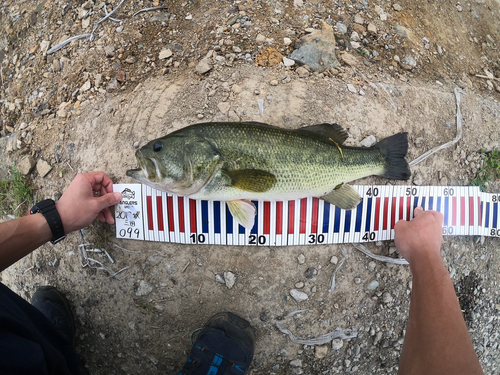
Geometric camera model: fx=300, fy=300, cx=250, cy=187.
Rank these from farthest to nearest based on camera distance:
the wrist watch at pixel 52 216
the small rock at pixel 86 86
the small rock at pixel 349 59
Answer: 1. the small rock at pixel 86 86
2. the small rock at pixel 349 59
3. the wrist watch at pixel 52 216

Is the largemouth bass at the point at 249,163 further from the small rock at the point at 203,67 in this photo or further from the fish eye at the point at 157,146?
the small rock at the point at 203,67

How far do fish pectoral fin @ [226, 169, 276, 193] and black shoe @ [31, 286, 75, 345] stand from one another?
2628mm

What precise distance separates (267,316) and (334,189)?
167 centimetres

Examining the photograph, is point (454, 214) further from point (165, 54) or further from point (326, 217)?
point (165, 54)

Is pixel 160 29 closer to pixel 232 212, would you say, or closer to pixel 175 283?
pixel 232 212

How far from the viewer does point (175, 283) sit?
351cm

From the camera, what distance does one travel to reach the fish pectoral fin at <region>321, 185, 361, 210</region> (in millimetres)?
3346

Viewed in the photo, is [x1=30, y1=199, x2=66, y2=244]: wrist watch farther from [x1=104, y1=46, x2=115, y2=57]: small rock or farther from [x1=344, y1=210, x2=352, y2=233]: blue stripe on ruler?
[x1=344, y1=210, x2=352, y2=233]: blue stripe on ruler

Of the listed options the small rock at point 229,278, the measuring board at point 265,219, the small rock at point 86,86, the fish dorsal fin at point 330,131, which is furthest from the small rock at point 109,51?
the small rock at point 229,278

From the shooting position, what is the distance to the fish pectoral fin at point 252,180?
297 cm

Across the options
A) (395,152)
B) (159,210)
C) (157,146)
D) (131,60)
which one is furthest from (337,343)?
(131,60)

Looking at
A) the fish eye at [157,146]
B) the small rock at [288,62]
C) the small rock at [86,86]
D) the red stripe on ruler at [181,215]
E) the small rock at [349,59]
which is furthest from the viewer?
the small rock at [86,86]

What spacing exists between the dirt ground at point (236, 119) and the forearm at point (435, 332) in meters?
0.71

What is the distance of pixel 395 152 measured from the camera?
3422mm
